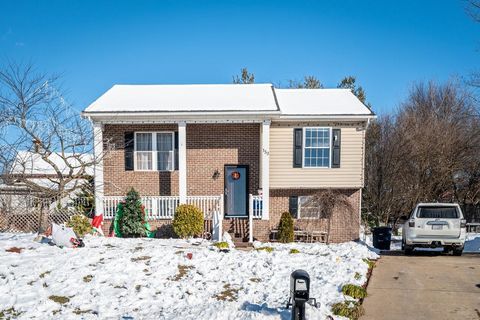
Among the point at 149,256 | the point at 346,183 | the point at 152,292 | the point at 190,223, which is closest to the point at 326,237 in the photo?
the point at 346,183

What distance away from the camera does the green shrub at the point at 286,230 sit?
13.4m

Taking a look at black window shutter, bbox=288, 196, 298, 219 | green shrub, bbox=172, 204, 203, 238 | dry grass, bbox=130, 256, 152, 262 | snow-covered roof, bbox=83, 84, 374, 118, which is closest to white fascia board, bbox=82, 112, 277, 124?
snow-covered roof, bbox=83, 84, 374, 118

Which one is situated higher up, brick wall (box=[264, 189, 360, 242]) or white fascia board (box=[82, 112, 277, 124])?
white fascia board (box=[82, 112, 277, 124])

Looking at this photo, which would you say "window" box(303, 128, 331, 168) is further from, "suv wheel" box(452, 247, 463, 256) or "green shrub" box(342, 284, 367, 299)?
"green shrub" box(342, 284, 367, 299)

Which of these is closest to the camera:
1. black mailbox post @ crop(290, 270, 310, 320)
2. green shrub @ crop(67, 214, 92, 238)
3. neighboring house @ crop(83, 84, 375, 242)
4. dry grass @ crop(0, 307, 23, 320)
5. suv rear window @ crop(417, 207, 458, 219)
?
black mailbox post @ crop(290, 270, 310, 320)

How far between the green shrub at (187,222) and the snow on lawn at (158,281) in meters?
2.44

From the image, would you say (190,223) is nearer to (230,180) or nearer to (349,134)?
(230,180)

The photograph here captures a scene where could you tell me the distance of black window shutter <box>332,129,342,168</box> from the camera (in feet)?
47.4

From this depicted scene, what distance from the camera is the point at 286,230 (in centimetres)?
1344

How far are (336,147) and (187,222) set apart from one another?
6.39m

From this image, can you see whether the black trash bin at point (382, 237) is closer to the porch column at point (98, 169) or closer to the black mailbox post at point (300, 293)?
the black mailbox post at point (300, 293)

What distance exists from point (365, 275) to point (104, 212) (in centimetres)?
944

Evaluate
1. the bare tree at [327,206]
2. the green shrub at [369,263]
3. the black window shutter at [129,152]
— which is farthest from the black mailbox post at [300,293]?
the black window shutter at [129,152]

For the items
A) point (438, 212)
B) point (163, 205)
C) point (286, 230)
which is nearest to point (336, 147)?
point (286, 230)
